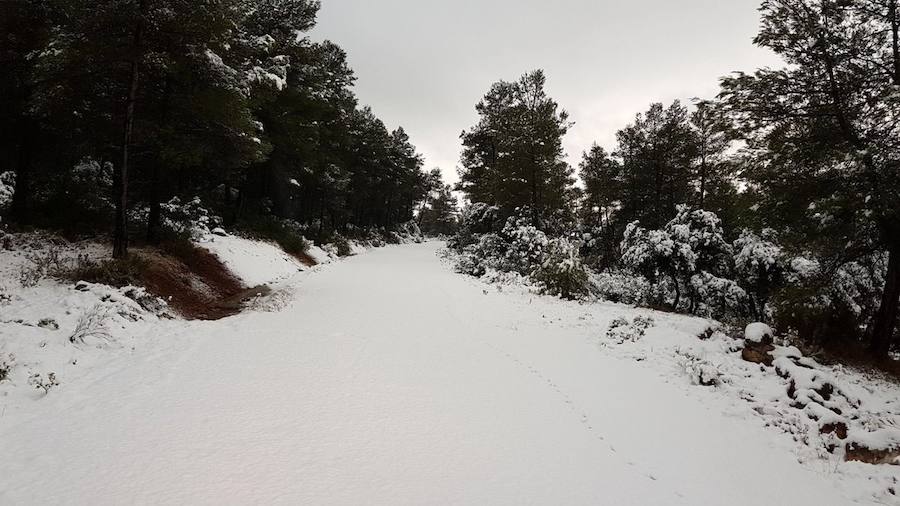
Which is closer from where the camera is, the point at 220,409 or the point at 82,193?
the point at 220,409

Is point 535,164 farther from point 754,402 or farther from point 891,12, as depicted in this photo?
point 754,402

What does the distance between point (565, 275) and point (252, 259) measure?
36.9ft

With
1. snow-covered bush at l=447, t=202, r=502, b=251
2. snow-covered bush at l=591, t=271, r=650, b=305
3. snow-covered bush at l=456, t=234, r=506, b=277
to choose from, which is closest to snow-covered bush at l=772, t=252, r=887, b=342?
snow-covered bush at l=591, t=271, r=650, b=305

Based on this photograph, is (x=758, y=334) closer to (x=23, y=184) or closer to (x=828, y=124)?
(x=828, y=124)

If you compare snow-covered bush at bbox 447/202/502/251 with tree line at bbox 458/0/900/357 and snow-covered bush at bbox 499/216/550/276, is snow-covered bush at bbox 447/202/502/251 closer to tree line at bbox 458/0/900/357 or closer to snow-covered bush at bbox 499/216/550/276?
A: snow-covered bush at bbox 499/216/550/276

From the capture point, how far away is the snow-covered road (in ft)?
10.6

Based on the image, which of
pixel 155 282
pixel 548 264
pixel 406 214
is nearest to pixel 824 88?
pixel 548 264

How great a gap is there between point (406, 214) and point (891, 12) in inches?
2638

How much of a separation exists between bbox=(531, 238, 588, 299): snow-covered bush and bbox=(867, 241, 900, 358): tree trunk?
23.3 ft

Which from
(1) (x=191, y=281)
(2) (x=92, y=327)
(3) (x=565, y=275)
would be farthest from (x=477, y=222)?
(2) (x=92, y=327)

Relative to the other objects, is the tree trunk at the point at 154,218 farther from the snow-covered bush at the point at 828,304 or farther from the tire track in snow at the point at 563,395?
the snow-covered bush at the point at 828,304

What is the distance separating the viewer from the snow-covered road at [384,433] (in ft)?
10.6

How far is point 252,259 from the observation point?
49.7 ft

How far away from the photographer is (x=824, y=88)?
818 cm
